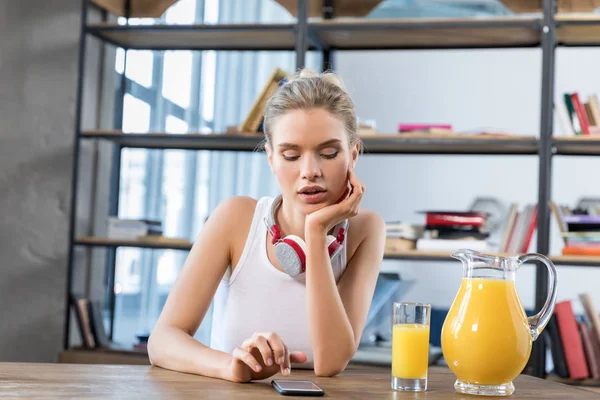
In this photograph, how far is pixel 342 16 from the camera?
11.5 feet

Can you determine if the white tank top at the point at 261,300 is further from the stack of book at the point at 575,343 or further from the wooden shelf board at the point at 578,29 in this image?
the wooden shelf board at the point at 578,29

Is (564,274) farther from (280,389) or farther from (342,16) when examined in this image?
(280,389)

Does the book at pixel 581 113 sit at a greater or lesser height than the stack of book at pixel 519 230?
greater

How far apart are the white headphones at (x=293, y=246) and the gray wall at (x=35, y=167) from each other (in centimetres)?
196

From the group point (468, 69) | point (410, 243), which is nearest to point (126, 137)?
point (410, 243)

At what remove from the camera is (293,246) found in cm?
161

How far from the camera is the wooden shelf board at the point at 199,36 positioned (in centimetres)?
326

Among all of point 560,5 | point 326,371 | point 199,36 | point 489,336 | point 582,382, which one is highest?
point 560,5

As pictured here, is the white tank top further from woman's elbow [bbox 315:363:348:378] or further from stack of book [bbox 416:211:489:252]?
stack of book [bbox 416:211:489:252]

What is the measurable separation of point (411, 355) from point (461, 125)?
3.67 m

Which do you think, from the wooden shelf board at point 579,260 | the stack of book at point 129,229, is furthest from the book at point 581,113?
the stack of book at point 129,229

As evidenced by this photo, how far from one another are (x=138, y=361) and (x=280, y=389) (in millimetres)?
2241

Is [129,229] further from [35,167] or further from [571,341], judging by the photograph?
[571,341]

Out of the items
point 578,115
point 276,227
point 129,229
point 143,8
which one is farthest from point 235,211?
point 143,8
